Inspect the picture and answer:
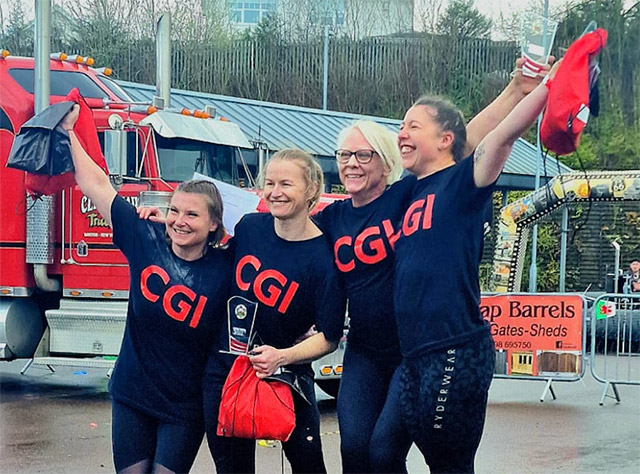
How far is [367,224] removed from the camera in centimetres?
440

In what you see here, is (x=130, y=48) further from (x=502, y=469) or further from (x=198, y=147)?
(x=502, y=469)

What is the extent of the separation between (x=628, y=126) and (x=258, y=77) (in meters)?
11.6

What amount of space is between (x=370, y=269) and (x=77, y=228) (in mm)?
6669

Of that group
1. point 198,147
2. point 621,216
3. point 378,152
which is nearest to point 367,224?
point 378,152

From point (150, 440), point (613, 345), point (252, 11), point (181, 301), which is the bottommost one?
point (613, 345)

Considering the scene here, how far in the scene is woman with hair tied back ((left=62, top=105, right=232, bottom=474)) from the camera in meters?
4.39

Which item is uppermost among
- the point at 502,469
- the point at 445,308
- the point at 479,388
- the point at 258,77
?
the point at 258,77

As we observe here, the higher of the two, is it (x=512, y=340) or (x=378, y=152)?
(x=378, y=152)

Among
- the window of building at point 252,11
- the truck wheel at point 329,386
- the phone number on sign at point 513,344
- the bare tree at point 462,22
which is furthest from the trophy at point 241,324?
the window of building at point 252,11

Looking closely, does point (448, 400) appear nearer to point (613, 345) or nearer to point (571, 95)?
point (571, 95)

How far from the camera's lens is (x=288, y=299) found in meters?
4.38

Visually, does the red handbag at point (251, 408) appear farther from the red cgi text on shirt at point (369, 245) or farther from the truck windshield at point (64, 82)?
the truck windshield at point (64, 82)

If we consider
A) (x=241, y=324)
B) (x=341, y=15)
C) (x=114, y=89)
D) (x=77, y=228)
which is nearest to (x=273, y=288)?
(x=241, y=324)

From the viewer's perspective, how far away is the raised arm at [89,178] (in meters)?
4.67
